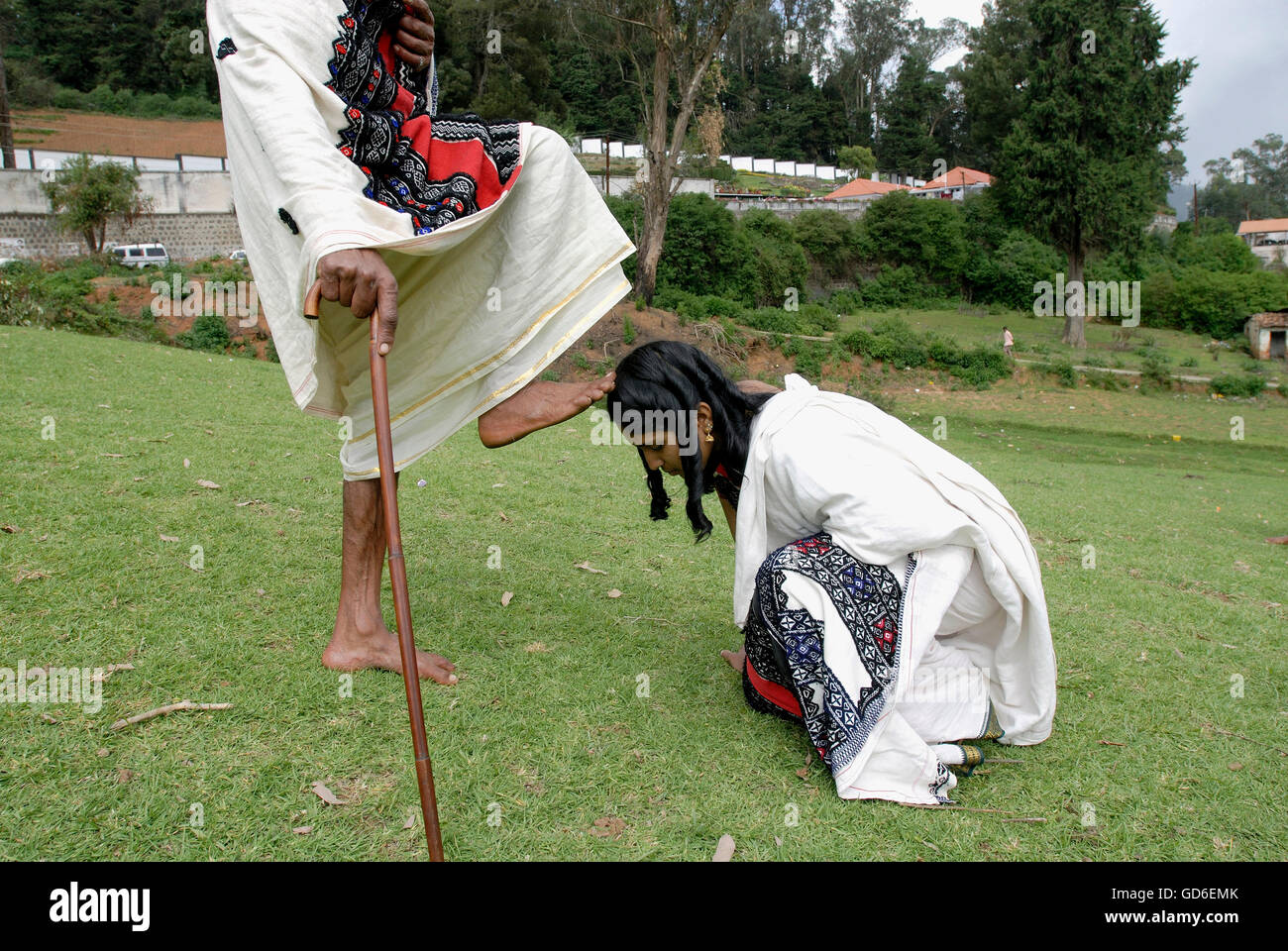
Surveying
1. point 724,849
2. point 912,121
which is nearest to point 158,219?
point 724,849

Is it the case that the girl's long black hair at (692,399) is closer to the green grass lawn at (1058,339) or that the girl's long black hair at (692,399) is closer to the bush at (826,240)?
the green grass lawn at (1058,339)

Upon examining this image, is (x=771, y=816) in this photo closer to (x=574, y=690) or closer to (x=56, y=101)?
(x=574, y=690)

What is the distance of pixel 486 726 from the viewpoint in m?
2.76

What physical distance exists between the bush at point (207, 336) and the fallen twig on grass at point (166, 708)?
13095mm

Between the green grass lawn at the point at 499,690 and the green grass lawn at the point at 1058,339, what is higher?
the green grass lawn at the point at 1058,339

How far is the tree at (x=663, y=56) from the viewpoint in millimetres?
20250

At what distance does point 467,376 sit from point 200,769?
146 centimetres

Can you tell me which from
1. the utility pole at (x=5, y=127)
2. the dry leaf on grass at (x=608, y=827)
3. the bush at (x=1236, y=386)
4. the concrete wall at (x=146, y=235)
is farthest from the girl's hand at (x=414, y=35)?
the utility pole at (x=5, y=127)

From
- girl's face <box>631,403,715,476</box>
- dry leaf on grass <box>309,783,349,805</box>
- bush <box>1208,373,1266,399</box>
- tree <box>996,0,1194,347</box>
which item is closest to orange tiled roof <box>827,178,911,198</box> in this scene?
tree <box>996,0,1194,347</box>

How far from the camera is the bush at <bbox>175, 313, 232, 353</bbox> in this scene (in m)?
14.4

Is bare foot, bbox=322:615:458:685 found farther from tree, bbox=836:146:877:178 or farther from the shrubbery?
tree, bbox=836:146:877:178

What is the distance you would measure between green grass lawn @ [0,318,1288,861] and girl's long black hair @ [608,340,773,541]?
79 cm

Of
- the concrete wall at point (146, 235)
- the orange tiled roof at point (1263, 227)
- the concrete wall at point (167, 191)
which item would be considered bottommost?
the concrete wall at point (146, 235)

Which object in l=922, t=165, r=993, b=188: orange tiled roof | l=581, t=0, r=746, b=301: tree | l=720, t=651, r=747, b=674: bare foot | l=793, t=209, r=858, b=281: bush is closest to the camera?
l=720, t=651, r=747, b=674: bare foot
